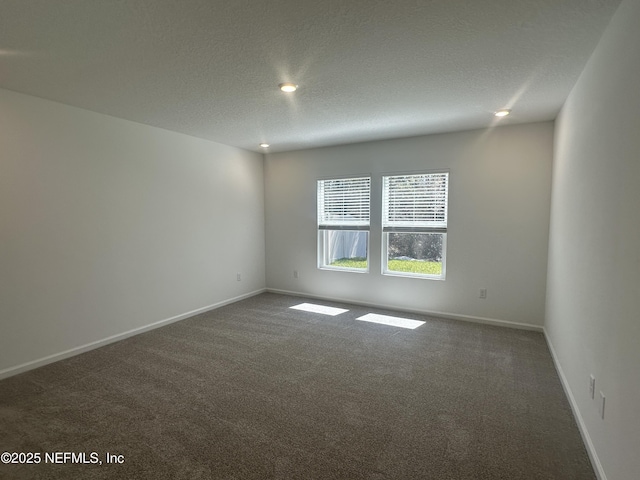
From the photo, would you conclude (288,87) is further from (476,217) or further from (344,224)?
(476,217)

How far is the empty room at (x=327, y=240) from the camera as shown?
6.02 ft

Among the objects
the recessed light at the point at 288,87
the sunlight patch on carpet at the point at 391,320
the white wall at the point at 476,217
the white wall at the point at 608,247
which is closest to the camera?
the white wall at the point at 608,247

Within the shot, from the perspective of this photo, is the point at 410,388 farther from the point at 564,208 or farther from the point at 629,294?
Result: the point at 564,208

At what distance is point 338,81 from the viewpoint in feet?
8.86

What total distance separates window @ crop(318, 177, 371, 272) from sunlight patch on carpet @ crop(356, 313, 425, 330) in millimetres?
819

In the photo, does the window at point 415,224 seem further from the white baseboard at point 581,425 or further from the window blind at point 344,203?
the white baseboard at point 581,425

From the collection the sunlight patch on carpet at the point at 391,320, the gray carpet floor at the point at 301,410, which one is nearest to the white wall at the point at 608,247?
the gray carpet floor at the point at 301,410

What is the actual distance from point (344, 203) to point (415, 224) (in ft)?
3.89

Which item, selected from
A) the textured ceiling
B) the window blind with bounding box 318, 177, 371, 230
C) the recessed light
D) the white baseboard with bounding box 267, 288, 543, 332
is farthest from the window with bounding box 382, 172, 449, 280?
the recessed light

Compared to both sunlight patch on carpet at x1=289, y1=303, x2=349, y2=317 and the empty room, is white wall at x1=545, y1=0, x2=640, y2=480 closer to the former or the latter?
the empty room

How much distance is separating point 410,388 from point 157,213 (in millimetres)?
3493

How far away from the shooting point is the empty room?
1.84 m

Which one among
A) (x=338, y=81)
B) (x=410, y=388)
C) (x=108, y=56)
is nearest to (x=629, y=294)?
(x=410, y=388)

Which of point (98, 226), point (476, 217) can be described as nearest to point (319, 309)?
point (476, 217)
